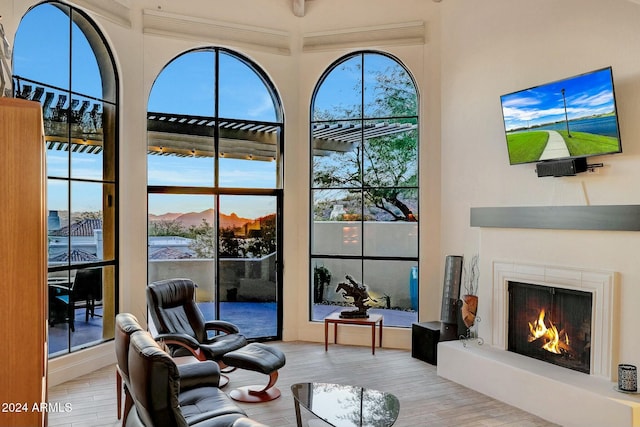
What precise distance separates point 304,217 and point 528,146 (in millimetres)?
3141

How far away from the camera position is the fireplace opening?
4340mm

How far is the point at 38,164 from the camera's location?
1.70 m

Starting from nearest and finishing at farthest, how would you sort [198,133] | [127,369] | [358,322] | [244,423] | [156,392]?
[156,392] → [244,423] → [127,369] → [358,322] → [198,133]

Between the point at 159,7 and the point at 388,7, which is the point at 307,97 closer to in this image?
the point at 388,7

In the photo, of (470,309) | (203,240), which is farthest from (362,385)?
(203,240)

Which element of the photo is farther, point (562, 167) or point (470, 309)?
point (470, 309)

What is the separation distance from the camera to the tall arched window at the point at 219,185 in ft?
20.5

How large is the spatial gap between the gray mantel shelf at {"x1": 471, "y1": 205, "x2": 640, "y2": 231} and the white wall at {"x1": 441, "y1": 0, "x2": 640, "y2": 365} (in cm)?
9

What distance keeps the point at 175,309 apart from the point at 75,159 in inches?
78.2

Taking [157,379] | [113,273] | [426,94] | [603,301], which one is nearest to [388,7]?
[426,94]

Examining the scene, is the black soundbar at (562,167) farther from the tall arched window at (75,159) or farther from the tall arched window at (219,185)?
the tall arched window at (75,159)

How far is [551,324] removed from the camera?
4656mm

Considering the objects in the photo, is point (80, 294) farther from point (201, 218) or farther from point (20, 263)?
point (20, 263)

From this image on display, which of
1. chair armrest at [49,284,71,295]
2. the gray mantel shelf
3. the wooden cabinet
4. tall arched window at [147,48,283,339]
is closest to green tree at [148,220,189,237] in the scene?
tall arched window at [147,48,283,339]
